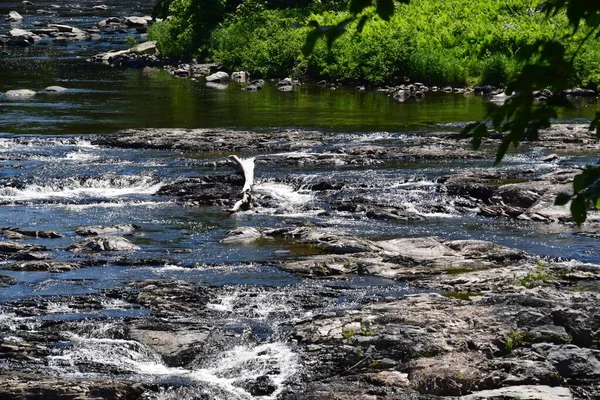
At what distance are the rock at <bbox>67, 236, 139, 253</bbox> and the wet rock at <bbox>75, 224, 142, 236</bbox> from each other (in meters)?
0.88

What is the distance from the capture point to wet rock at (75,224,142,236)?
60.6 feet

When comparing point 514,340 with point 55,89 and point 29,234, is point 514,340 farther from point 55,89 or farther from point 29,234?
point 55,89

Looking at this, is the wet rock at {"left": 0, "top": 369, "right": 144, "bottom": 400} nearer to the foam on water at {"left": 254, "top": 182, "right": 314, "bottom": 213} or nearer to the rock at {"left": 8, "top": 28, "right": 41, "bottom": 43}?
the foam on water at {"left": 254, "top": 182, "right": 314, "bottom": 213}

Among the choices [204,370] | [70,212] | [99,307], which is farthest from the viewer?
[70,212]

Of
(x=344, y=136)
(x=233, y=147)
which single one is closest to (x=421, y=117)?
(x=344, y=136)

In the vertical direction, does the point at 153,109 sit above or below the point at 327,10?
below

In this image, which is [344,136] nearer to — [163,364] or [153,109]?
[153,109]

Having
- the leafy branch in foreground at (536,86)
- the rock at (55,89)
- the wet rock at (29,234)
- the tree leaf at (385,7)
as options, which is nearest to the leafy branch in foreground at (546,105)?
the leafy branch in foreground at (536,86)

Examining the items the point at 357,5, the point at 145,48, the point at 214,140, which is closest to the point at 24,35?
the point at 145,48

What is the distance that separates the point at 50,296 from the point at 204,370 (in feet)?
11.2

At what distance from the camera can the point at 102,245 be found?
56.9ft

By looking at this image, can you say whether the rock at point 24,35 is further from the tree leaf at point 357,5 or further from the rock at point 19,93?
the tree leaf at point 357,5

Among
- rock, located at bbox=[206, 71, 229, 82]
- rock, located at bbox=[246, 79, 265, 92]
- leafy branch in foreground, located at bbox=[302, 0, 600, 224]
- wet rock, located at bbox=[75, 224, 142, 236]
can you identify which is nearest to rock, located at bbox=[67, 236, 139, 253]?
wet rock, located at bbox=[75, 224, 142, 236]

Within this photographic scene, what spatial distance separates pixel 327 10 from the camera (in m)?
49.9
